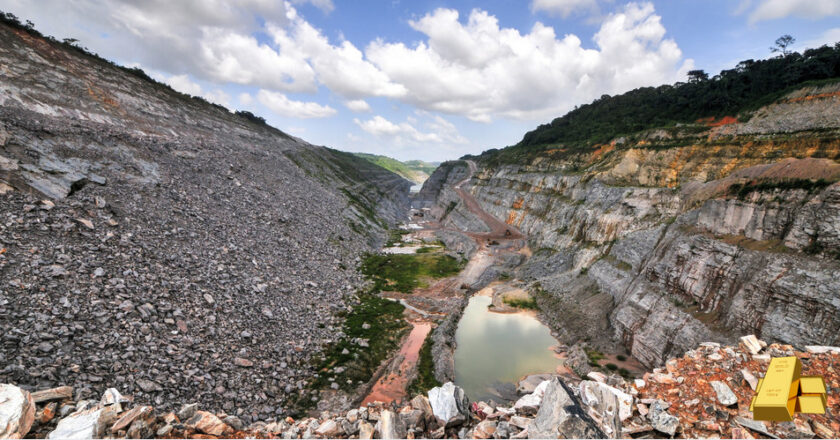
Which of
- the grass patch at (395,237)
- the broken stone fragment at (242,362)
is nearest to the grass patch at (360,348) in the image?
the broken stone fragment at (242,362)

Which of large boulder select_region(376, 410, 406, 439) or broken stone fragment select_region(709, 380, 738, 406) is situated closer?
large boulder select_region(376, 410, 406, 439)

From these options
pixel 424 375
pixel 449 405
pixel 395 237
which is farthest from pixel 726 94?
pixel 449 405

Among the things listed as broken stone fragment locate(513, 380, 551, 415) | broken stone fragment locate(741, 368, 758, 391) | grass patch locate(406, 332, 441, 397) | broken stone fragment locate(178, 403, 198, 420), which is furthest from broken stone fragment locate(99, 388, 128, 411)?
broken stone fragment locate(741, 368, 758, 391)

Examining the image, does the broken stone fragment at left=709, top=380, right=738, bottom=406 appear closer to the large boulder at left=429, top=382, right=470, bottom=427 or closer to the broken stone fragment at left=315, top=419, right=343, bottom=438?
the large boulder at left=429, top=382, right=470, bottom=427

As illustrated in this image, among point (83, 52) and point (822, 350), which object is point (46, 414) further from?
point (83, 52)

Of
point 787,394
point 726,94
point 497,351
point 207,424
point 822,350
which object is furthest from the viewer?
point 726,94

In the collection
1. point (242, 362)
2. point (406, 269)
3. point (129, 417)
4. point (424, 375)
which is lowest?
point (424, 375)

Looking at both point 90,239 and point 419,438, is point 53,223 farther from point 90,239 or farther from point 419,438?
point 419,438
